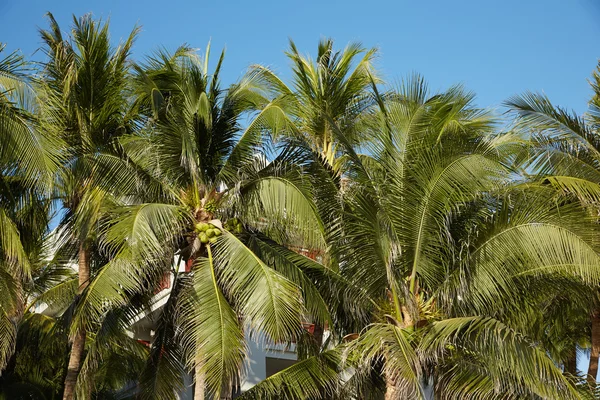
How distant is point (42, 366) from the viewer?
21297mm

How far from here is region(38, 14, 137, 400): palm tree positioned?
50.3ft

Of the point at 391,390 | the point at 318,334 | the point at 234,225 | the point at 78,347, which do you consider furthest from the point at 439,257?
the point at 78,347

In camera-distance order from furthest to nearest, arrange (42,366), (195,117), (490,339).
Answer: (42,366), (195,117), (490,339)

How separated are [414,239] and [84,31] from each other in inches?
280

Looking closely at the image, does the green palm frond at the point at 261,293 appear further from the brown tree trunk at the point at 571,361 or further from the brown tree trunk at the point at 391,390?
the brown tree trunk at the point at 571,361

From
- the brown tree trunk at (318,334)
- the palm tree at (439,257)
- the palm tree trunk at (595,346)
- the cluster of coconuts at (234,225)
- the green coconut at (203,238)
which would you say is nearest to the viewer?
the palm tree at (439,257)

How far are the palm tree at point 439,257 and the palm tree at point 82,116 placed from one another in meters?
4.19

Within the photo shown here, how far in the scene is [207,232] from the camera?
49.1 feet

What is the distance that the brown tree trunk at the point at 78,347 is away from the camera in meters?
15.5

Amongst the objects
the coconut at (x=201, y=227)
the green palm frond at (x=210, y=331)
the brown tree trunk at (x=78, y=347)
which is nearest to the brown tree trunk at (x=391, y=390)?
the green palm frond at (x=210, y=331)

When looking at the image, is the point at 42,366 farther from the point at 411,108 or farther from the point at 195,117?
the point at 411,108

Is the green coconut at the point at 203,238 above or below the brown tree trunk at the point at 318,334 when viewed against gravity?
above

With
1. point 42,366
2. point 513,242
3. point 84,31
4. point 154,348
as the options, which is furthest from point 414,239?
point 42,366

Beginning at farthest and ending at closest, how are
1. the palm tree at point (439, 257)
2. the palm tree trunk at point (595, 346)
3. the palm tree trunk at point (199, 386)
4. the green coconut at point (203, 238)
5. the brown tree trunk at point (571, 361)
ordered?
1. the brown tree trunk at point (571, 361)
2. the palm tree trunk at point (595, 346)
3. the green coconut at point (203, 238)
4. the palm tree trunk at point (199, 386)
5. the palm tree at point (439, 257)
